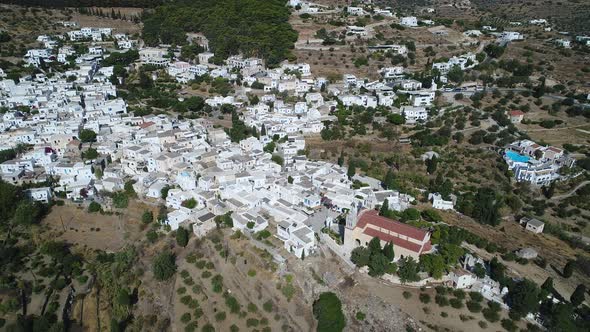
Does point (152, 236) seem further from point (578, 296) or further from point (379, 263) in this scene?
point (578, 296)

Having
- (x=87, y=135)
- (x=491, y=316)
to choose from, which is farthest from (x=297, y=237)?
(x=87, y=135)

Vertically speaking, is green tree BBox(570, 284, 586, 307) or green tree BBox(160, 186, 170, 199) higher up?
green tree BBox(160, 186, 170, 199)

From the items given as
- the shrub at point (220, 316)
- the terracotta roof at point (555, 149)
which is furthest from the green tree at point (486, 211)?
the shrub at point (220, 316)

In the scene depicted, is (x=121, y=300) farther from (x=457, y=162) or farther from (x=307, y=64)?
(x=307, y=64)

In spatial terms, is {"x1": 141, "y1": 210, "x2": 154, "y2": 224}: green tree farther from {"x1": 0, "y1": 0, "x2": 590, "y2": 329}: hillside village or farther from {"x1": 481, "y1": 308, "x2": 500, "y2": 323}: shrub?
{"x1": 481, "y1": 308, "x2": 500, "y2": 323}: shrub

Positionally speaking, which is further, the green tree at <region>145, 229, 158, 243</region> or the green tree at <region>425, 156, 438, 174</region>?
the green tree at <region>425, 156, 438, 174</region>

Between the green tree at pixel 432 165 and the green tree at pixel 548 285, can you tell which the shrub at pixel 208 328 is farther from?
the green tree at pixel 432 165

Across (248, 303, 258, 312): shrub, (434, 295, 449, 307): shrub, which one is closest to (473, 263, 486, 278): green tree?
(434, 295, 449, 307): shrub
